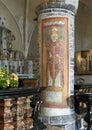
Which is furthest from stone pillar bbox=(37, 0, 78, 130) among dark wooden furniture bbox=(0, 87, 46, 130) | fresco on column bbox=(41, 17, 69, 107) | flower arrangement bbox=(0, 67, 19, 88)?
flower arrangement bbox=(0, 67, 19, 88)

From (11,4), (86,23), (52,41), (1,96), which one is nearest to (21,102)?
(1,96)

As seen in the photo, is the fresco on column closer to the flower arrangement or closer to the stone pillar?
the stone pillar

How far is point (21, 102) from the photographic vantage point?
3338 mm

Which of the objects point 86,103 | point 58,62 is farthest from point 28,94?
point 58,62

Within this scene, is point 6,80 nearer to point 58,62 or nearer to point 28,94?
point 28,94

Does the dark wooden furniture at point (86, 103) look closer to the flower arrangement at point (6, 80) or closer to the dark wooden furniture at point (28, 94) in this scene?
the dark wooden furniture at point (28, 94)

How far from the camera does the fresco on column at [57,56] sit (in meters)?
4.65

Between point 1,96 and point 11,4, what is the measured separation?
10.9 m

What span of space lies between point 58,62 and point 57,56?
10 cm

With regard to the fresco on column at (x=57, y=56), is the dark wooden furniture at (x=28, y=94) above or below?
below

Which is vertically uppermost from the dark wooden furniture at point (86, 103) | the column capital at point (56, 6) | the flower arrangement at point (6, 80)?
the column capital at point (56, 6)

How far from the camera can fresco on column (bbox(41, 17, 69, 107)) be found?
4.65 metres

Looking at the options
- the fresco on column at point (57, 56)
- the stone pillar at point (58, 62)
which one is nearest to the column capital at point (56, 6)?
the stone pillar at point (58, 62)

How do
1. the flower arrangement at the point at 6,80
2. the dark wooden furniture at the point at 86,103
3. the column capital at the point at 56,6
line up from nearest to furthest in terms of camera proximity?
the flower arrangement at the point at 6,80, the dark wooden furniture at the point at 86,103, the column capital at the point at 56,6
